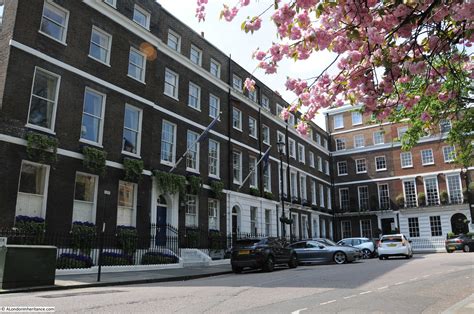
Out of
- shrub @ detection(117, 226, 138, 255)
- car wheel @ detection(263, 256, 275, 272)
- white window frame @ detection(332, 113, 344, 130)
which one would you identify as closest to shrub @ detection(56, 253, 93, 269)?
shrub @ detection(117, 226, 138, 255)

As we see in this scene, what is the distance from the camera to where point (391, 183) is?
154ft

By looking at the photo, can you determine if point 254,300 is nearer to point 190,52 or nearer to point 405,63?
point 405,63

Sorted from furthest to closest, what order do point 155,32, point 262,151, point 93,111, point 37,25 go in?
point 262,151 < point 155,32 < point 93,111 < point 37,25

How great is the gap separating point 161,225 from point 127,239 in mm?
2714

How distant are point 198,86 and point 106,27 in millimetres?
7872

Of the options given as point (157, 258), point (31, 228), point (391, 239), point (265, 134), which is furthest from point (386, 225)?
point (31, 228)

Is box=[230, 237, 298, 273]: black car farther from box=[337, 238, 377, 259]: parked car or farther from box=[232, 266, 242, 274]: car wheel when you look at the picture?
box=[337, 238, 377, 259]: parked car

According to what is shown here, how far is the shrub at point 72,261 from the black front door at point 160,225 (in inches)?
205

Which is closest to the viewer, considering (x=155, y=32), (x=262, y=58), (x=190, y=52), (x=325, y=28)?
(x=325, y=28)

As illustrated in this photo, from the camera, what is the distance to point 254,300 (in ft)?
29.1

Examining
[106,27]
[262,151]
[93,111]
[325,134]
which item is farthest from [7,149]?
[325,134]

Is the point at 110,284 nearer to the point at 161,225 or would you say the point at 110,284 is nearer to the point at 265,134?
the point at 161,225

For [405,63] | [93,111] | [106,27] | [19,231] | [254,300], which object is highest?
[106,27]

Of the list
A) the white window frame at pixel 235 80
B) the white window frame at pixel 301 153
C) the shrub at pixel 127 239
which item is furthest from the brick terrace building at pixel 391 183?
the shrub at pixel 127 239
